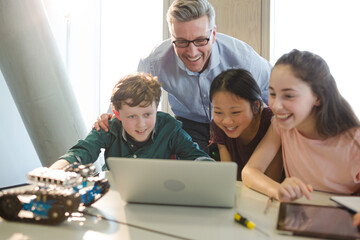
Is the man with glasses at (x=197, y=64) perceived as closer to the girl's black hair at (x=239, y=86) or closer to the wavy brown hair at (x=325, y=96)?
the girl's black hair at (x=239, y=86)

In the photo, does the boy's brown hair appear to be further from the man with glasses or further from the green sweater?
the man with glasses

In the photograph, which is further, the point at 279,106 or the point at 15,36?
the point at 15,36

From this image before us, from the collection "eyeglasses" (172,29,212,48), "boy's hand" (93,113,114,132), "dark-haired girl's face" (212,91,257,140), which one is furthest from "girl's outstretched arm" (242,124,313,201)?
"boy's hand" (93,113,114,132)

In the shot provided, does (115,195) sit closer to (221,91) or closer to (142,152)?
(142,152)

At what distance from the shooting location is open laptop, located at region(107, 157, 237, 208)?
91 cm

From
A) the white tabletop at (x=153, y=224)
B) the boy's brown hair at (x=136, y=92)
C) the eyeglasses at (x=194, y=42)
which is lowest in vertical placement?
the white tabletop at (x=153, y=224)

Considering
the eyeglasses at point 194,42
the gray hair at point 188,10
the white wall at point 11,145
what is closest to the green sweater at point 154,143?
the eyeglasses at point 194,42

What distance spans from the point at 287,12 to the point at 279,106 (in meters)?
2.18

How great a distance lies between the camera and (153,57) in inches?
83.4

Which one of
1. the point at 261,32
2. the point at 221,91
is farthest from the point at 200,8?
the point at 261,32

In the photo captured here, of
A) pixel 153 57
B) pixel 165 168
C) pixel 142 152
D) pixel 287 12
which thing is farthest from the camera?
pixel 287 12

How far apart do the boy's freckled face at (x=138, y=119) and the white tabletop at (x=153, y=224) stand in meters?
0.53

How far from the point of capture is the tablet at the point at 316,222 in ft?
2.55

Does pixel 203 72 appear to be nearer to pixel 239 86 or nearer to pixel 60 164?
pixel 239 86
